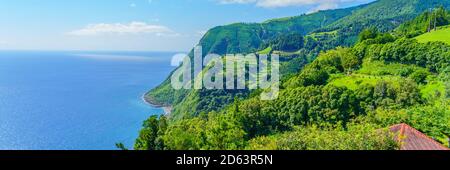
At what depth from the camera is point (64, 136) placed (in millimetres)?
88250

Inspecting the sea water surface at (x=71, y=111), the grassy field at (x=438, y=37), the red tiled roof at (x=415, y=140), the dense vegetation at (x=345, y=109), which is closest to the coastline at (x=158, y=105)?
the sea water surface at (x=71, y=111)

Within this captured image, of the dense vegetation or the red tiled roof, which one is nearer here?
the red tiled roof

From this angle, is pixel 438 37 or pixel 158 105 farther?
pixel 158 105

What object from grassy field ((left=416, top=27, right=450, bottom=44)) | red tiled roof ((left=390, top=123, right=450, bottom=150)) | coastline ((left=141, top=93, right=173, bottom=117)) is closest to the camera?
red tiled roof ((left=390, top=123, right=450, bottom=150))

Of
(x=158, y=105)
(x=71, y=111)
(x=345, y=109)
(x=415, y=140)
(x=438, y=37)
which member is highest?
(x=438, y=37)

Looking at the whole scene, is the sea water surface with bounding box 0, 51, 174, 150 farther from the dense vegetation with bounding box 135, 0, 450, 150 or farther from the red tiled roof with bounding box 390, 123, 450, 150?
the red tiled roof with bounding box 390, 123, 450, 150

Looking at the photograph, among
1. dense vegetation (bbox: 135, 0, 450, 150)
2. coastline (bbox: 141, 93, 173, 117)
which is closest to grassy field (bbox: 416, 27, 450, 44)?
dense vegetation (bbox: 135, 0, 450, 150)

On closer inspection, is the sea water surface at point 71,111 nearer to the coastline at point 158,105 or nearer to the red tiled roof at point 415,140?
the coastline at point 158,105

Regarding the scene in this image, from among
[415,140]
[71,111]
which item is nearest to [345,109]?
[415,140]

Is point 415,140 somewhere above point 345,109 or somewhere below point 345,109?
above

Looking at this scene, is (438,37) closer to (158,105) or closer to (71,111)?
(158,105)
